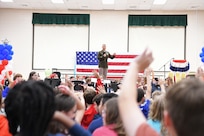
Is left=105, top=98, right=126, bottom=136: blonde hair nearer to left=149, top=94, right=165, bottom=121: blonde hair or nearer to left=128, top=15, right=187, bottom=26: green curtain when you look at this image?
left=149, top=94, right=165, bottom=121: blonde hair

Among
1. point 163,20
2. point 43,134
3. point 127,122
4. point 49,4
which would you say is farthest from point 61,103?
point 163,20

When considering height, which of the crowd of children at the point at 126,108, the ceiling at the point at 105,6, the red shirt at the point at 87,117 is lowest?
the red shirt at the point at 87,117

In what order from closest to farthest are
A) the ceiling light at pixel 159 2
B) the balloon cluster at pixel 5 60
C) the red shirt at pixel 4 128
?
1. the red shirt at pixel 4 128
2. the balloon cluster at pixel 5 60
3. the ceiling light at pixel 159 2

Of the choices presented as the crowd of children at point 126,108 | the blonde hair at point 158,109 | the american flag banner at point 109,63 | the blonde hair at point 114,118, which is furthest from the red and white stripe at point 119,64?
the crowd of children at point 126,108

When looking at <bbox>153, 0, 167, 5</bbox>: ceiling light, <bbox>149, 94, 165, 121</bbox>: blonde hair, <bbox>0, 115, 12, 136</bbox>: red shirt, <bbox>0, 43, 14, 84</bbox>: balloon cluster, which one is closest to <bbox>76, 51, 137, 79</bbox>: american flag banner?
<bbox>153, 0, 167, 5</bbox>: ceiling light

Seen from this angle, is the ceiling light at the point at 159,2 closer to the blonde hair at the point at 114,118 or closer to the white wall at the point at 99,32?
the white wall at the point at 99,32

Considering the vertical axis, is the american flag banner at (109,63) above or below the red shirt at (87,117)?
above

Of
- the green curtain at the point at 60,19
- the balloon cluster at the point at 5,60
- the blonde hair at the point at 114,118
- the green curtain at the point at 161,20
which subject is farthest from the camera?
the green curtain at the point at 60,19

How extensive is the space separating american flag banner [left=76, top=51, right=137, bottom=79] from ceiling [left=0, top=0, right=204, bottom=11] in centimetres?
229

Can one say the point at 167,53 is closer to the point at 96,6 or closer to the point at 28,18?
the point at 96,6

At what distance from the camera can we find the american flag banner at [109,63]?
596 inches

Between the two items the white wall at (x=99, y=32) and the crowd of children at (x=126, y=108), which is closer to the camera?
the crowd of children at (x=126, y=108)

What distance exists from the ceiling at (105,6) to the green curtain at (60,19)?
1.36 ft

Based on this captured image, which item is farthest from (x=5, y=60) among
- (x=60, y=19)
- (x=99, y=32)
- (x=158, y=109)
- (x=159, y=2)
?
(x=158, y=109)
